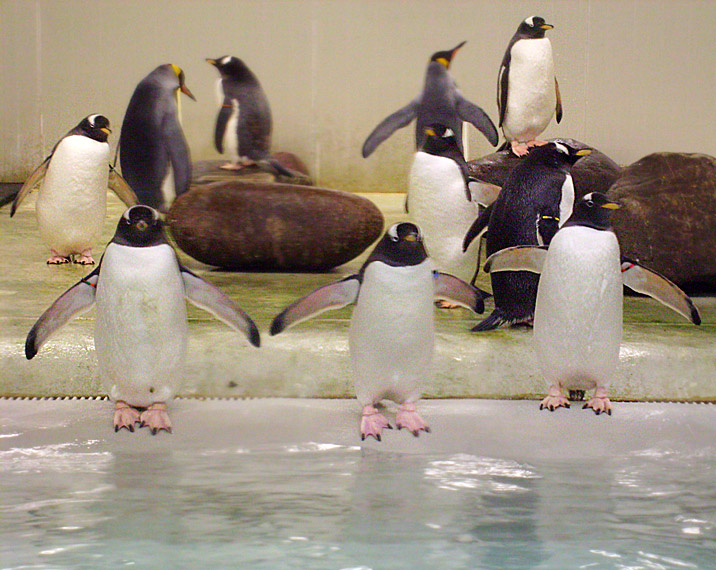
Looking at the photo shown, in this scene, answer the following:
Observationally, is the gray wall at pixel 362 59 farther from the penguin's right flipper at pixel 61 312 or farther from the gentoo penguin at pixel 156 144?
the penguin's right flipper at pixel 61 312

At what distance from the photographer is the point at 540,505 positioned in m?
2.26

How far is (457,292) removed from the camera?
8.96ft

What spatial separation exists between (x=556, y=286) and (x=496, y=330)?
61cm

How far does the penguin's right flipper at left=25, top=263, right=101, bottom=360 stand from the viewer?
2568mm

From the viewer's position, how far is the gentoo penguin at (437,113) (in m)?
4.73

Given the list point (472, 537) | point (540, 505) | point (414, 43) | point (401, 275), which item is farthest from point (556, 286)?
point (414, 43)

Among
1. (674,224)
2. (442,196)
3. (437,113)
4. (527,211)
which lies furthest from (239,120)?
(527,211)

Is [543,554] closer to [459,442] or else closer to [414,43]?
[459,442]

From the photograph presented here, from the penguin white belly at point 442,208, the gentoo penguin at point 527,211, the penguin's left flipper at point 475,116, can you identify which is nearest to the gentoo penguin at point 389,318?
the gentoo penguin at point 527,211

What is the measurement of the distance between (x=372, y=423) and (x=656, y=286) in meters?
0.86

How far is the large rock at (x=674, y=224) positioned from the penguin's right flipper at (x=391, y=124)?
3.44ft

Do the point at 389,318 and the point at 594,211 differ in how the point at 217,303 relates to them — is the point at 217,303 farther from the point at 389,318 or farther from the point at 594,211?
the point at 594,211

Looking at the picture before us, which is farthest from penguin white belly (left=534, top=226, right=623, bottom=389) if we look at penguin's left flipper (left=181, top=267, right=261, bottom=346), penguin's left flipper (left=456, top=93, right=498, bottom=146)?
penguin's left flipper (left=456, top=93, right=498, bottom=146)

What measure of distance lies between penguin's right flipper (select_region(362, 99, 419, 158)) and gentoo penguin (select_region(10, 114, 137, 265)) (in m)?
1.10
